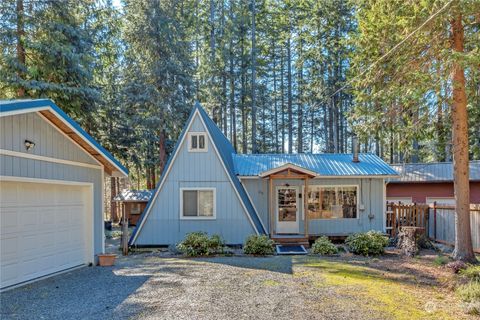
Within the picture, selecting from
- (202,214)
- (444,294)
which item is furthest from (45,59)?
(444,294)

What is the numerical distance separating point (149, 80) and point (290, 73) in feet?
37.1

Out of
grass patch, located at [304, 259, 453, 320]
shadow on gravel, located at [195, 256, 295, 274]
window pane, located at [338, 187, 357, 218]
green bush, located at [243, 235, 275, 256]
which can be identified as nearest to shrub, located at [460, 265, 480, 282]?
grass patch, located at [304, 259, 453, 320]

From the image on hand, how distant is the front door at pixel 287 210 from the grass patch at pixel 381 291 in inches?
177

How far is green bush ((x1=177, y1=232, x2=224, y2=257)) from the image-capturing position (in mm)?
11133

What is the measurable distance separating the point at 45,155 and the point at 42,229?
154 cm

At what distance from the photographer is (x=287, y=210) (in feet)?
46.2

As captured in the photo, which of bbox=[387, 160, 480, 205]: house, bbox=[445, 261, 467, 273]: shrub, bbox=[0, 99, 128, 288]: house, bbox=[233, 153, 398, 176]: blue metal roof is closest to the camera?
bbox=[0, 99, 128, 288]: house

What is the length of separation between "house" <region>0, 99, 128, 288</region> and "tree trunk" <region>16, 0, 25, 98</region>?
610 cm

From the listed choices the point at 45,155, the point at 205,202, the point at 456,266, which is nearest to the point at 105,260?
the point at 45,155

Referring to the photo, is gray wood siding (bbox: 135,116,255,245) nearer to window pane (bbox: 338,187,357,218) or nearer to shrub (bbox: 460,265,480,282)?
window pane (bbox: 338,187,357,218)

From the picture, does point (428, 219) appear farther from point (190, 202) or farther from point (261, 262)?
point (190, 202)

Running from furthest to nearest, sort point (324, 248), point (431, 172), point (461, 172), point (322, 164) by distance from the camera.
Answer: point (431, 172)
point (322, 164)
point (324, 248)
point (461, 172)

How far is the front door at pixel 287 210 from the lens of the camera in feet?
46.0

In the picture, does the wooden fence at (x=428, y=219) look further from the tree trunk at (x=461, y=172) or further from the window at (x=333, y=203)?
the tree trunk at (x=461, y=172)
